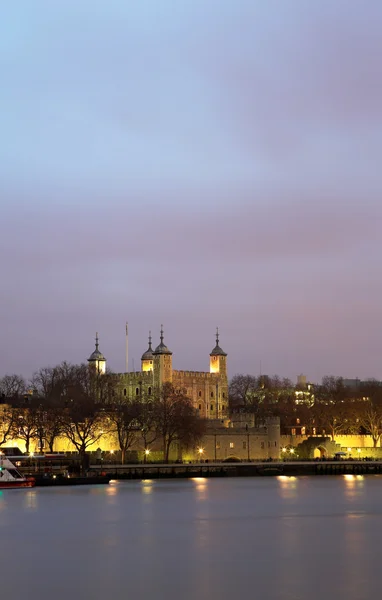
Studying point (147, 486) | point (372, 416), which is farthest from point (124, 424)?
point (372, 416)

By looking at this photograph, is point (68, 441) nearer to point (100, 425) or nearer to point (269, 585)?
point (100, 425)

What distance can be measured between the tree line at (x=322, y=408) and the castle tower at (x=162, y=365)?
12.3 m

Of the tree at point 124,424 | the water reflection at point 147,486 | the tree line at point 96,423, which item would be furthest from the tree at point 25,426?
the water reflection at point 147,486

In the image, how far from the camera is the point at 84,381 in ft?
463

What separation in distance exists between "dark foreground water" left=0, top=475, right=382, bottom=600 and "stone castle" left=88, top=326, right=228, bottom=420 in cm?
6913

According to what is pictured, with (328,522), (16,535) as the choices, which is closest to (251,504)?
(328,522)

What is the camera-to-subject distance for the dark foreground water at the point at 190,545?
1614 inches

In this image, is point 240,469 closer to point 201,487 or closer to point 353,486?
point 201,487

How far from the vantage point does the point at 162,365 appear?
157m

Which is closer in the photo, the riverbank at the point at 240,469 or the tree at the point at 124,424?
the riverbank at the point at 240,469

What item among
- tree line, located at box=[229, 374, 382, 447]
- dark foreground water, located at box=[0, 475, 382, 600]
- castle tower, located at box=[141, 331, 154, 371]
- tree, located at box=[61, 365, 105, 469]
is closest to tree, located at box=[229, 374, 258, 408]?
tree line, located at box=[229, 374, 382, 447]

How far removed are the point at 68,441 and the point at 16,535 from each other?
59136 mm

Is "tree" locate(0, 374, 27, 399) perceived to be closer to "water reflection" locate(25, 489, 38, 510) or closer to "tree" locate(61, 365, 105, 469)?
"tree" locate(61, 365, 105, 469)

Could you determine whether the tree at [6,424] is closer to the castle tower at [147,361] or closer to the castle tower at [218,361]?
the castle tower at [147,361]
